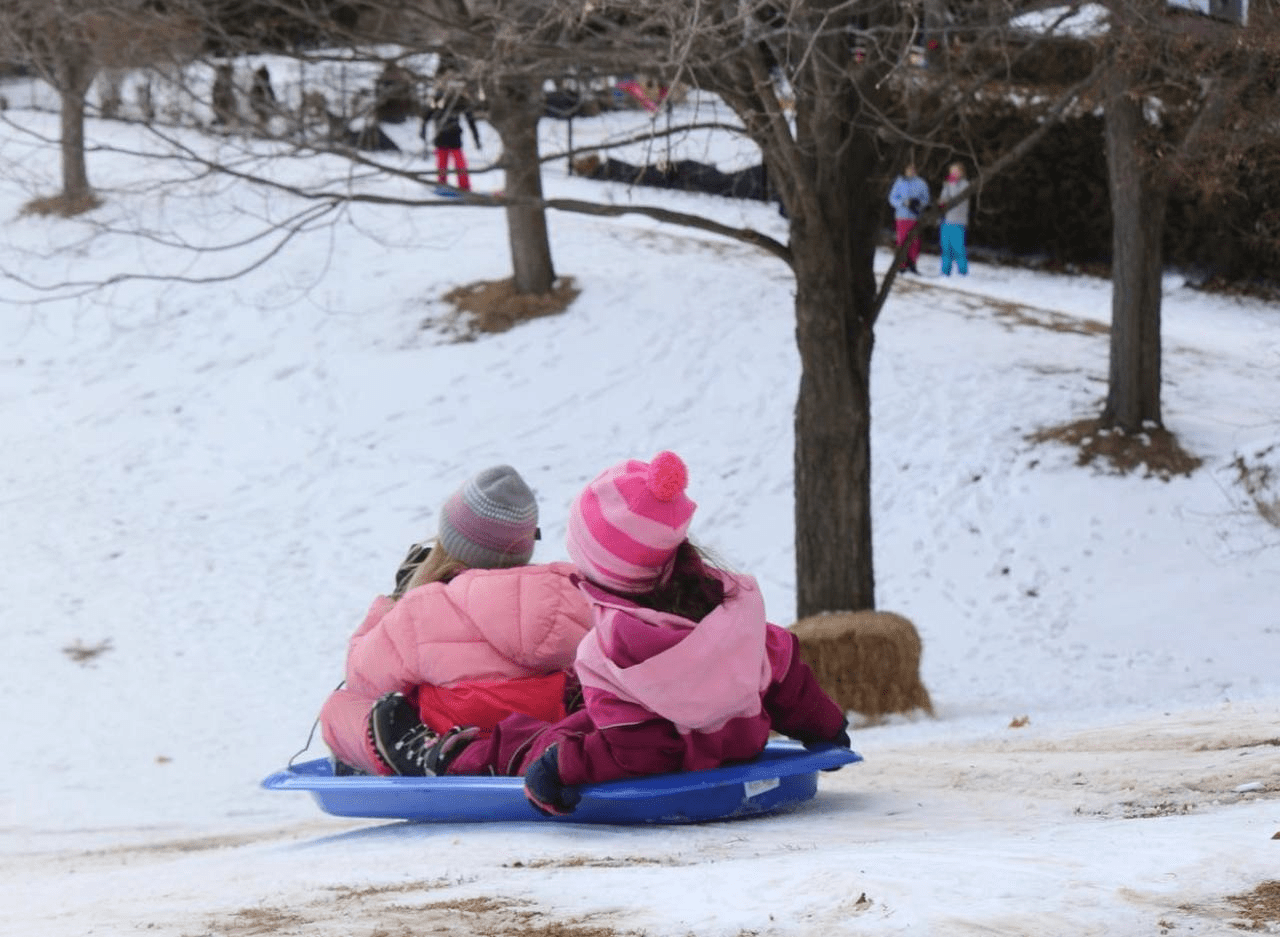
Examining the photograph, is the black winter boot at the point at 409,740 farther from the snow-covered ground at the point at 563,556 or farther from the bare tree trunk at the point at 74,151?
the bare tree trunk at the point at 74,151

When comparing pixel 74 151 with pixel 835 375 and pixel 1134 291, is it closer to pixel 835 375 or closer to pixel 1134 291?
pixel 1134 291

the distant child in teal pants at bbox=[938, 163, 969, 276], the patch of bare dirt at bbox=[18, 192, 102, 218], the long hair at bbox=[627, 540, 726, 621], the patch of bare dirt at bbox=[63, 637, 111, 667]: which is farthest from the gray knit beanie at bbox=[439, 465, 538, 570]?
the patch of bare dirt at bbox=[18, 192, 102, 218]

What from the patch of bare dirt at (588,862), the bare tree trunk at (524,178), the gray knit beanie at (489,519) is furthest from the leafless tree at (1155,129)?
the patch of bare dirt at (588,862)

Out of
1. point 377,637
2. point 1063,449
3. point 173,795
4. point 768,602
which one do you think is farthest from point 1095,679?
A: point 377,637

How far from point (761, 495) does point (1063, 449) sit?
2321mm

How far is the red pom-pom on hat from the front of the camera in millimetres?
4055

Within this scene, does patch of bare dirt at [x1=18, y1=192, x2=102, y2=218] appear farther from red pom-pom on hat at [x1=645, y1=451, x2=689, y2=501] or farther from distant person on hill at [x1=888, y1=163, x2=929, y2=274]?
red pom-pom on hat at [x1=645, y1=451, x2=689, y2=501]

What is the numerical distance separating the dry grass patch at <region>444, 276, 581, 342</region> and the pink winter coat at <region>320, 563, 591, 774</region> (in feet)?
36.6

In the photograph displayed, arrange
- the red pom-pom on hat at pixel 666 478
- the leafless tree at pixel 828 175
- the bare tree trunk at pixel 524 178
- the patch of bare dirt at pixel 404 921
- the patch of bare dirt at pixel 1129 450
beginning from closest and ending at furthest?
the patch of bare dirt at pixel 404 921 < the red pom-pom on hat at pixel 666 478 < the leafless tree at pixel 828 175 < the bare tree trunk at pixel 524 178 < the patch of bare dirt at pixel 1129 450

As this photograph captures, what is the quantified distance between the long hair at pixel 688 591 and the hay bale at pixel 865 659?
13.6 ft

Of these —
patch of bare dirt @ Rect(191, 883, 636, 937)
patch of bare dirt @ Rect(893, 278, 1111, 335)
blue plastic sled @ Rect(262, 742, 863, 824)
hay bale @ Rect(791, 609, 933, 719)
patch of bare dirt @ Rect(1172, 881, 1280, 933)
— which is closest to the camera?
patch of bare dirt @ Rect(1172, 881, 1280, 933)

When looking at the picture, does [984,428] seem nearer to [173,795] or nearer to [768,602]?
[768,602]

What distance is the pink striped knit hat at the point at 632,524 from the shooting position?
4086mm

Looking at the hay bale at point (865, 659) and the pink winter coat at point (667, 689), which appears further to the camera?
the hay bale at point (865, 659)
